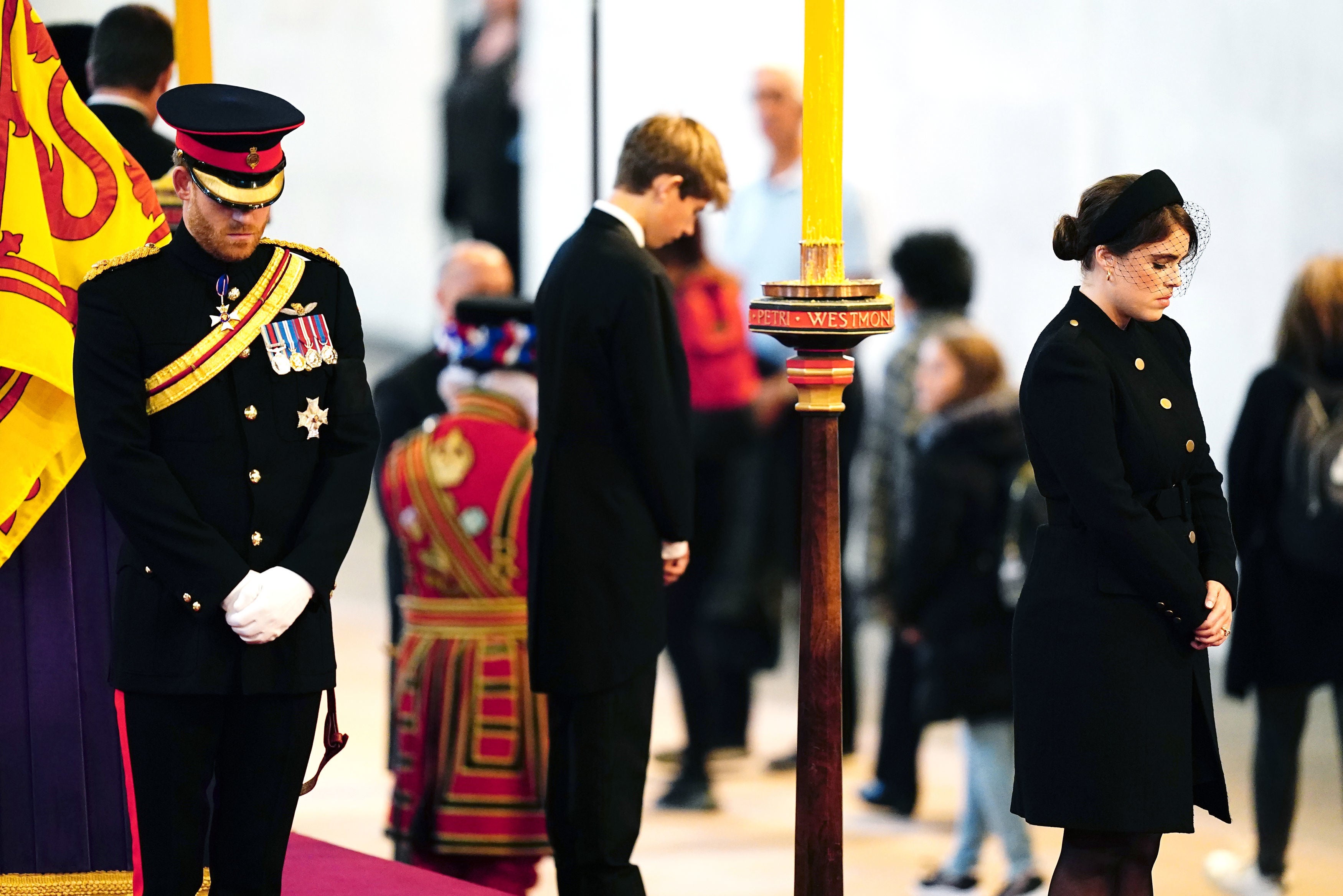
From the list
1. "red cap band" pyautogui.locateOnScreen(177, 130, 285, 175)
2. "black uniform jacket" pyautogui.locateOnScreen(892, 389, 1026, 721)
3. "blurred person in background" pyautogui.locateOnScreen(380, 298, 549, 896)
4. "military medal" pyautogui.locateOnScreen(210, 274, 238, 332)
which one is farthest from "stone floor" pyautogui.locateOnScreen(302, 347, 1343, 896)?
"red cap band" pyautogui.locateOnScreen(177, 130, 285, 175)

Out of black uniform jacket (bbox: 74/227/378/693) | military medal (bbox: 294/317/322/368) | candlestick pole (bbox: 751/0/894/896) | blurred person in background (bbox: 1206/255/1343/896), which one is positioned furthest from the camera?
blurred person in background (bbox: 1206/255/1343/896)

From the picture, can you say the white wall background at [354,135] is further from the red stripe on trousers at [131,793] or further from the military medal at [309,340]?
the red stripe on trousers at [131,793]

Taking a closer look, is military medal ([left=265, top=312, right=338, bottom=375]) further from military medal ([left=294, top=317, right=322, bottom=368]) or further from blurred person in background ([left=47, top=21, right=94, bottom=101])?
blurred person in background ([left=47, top=21, right=94, bottom=101])

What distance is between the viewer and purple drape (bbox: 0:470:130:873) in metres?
2.91

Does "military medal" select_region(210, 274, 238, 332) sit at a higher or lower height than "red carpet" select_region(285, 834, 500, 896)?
higher

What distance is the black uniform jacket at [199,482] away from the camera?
243cm

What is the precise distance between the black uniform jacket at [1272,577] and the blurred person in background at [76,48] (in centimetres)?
243

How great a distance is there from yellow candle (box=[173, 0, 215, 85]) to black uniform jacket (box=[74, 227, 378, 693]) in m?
0.63

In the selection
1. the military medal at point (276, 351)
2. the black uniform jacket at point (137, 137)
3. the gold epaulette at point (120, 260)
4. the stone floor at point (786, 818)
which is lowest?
the stone floor at point (786, 818)

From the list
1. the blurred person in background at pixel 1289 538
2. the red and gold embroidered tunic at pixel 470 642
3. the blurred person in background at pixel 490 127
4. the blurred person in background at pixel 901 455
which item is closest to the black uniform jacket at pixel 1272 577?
the blurred person in background at pixel 1289 538

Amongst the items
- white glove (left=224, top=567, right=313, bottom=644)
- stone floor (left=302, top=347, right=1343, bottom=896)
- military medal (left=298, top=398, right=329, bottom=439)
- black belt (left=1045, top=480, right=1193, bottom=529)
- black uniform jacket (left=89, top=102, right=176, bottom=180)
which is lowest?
stone floor (left=302, top=347, right=1343, bottom=896)

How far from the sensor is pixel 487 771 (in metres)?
3.64

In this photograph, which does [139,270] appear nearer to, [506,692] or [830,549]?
[830,549]

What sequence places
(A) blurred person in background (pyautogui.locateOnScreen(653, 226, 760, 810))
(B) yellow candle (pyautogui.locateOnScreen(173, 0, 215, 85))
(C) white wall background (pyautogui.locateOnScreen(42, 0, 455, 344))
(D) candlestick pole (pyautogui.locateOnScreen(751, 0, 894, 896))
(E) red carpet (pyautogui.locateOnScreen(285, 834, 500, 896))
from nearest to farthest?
(D) candlestick pole (pyautogui.locateOnScreen(751, 0, 894, 896)) → (B) yellow candle (pyautogui.locateOnScreen(173, 0, 215, 85)) → (E) red carpet (pyautogui.locateOnScreen(285, 834, 500, 896)) → (A) blurred person in background (pyautogui.locateOnScreen(653, 226, 760, 810)) → (C) white wall background (pyautogui.locateOnScreen(42, 0, 455, 344))
